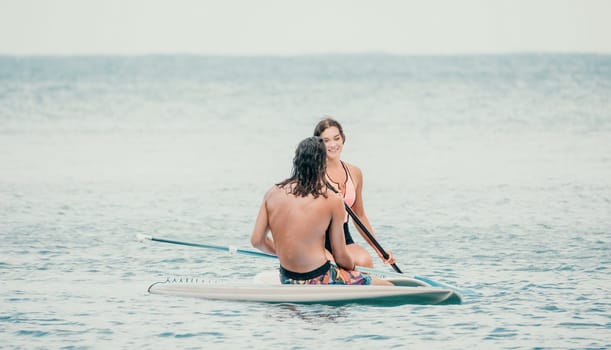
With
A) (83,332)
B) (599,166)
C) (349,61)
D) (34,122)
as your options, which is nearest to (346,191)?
(83,332)

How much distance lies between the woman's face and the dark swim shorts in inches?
35.7

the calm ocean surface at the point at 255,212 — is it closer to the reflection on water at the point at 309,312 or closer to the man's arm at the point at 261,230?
the reflection on water at the point at 309,312

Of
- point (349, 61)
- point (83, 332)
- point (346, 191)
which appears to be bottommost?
point (83, 332)

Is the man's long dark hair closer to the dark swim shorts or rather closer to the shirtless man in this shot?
the shirtless man

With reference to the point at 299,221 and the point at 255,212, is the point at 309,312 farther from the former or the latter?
the point at 255,212

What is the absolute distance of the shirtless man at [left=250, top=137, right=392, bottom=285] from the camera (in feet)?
31.4

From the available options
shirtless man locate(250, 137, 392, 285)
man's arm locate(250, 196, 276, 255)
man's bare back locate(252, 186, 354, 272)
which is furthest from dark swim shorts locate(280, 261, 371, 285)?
man's arm locate(250, 196, 276, 255)

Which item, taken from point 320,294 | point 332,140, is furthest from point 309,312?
point 332,140

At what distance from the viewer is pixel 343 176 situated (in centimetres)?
1051

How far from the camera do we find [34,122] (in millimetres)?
37812

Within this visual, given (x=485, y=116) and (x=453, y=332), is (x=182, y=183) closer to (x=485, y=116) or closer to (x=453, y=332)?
(x=453, y=332)

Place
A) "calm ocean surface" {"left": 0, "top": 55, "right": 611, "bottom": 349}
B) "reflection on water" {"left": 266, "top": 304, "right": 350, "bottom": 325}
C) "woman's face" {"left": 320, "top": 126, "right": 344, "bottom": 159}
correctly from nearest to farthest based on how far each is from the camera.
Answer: "calm ocean surface" {"left": 0, "top": 55, "right": 611, "bottom": 349}
"reflection on water" {"left": 266, "top": 304, "right": 350, "bottom": 325}
"woman's face" {"left": 320, "top": 126, "right": 344, "bottom": 159}

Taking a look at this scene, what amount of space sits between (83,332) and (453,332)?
2749 millimetres

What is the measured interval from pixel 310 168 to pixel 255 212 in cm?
789
